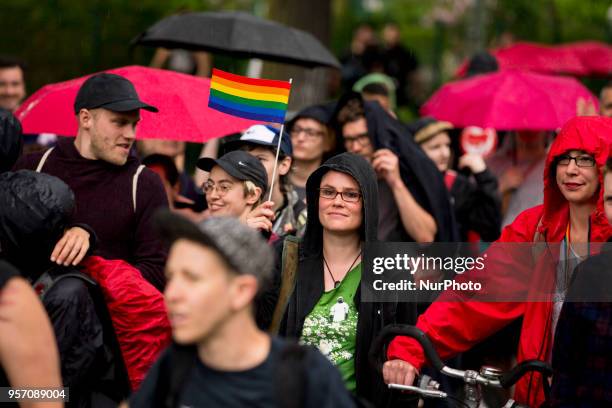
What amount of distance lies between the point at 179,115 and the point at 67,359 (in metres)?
2.92

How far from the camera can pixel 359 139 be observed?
26.1 feet

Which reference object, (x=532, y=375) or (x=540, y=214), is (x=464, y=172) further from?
(x=532, y=375)

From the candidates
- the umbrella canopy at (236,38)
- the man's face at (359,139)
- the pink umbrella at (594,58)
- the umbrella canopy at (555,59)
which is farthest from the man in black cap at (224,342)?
the pink umbrella at (594,58)

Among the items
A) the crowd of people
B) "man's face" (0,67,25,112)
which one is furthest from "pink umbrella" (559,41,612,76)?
"man's face" (0,67,25,112)

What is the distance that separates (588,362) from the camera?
4387 mm

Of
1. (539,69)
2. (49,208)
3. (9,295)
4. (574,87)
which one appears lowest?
(9,295)

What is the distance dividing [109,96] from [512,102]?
3.82 metres

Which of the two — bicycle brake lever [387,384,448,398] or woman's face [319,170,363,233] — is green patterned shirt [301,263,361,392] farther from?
bicycle brake lever [387,384,448,398]

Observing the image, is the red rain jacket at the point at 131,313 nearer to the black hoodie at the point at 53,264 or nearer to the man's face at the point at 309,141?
the black hoodie at the point at 53,264

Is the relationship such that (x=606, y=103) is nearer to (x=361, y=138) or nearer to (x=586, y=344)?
(x=361, y=138)

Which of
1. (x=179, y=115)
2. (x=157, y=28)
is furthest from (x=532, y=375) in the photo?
(x=157, y=28)

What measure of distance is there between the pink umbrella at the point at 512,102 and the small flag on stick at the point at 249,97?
8.61 feet

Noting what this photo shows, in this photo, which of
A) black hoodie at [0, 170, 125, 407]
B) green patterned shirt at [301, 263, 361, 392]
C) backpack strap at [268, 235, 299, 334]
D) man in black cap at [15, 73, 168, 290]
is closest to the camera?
black hoodie at [0, 170, 125, 407]

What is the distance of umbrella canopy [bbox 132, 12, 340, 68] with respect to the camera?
352 inches
